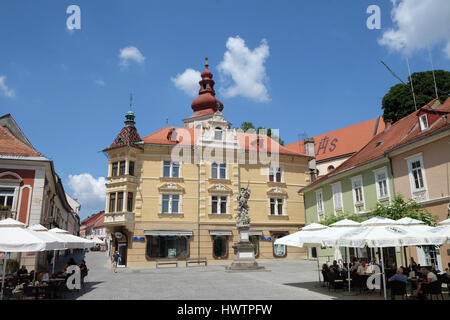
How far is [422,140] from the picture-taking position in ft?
59.6

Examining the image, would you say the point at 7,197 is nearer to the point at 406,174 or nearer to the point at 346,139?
the point at 406,174

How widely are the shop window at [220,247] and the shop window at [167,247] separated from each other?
2.64 m

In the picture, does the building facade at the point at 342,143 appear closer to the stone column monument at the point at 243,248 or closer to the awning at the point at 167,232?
the awning at the point at 167,232

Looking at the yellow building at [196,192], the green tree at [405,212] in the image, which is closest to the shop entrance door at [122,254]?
the yellow building at [196,192]

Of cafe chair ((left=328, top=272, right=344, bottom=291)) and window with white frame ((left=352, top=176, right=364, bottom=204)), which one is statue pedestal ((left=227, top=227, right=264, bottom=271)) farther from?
cafe chair ((left=328, top=272, right=344, bottom=291))

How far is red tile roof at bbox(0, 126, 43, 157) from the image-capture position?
21.5 metres

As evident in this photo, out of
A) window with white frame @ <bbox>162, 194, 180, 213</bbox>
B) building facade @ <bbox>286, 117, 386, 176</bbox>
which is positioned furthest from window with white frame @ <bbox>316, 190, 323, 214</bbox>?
building facade @ <bbox>286, 117, 386, 176</bbox>

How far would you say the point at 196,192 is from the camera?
32.2m

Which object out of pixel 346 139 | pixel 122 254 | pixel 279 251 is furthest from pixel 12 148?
pixel 346 139

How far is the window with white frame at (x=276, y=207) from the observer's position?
34469 mm
